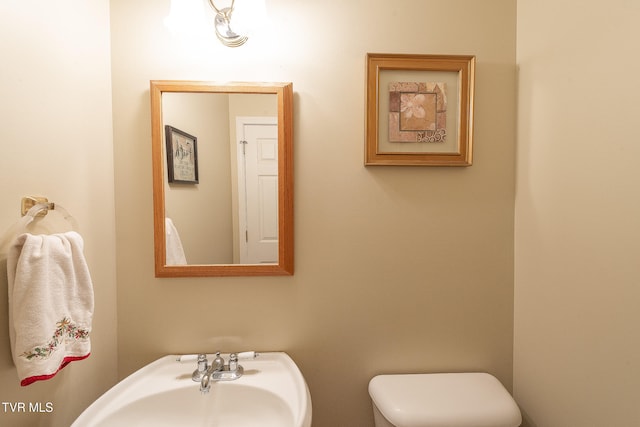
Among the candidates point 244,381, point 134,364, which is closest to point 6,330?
point 134,364

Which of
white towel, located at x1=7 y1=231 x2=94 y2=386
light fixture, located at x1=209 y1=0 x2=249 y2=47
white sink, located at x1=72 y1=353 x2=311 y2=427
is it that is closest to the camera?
white towel, located at x1=7 y1=231 x2=94 y2=386

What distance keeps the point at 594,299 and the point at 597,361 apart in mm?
163

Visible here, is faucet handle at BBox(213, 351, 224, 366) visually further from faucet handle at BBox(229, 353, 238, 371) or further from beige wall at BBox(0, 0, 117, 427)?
beige wall at BBox(0, 0, 117, 427)

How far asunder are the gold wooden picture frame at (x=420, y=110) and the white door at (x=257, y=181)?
35 centimetres

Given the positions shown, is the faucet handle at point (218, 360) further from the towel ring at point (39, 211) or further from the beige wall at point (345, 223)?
the towel ring at point (39, 211)

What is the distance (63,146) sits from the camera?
0.86 meters

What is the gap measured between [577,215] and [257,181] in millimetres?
992

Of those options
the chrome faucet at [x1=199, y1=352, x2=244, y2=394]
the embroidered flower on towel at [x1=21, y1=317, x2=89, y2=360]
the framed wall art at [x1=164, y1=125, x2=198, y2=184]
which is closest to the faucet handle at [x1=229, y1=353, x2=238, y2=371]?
the chrome faucet at [x1=199, y1=352, x2=244, y2=394]

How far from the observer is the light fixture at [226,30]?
100 centimetres

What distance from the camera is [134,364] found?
109cm

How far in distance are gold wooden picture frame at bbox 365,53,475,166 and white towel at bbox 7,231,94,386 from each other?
0.93 meters

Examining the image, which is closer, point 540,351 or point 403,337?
point 540,351

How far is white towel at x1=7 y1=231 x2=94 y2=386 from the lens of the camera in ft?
2.18

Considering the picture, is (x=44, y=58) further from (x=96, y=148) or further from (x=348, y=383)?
(x=348, y=383)
